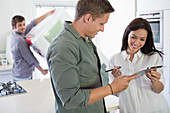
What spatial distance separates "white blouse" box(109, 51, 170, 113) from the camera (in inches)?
58.1

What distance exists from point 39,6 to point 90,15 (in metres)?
3.24

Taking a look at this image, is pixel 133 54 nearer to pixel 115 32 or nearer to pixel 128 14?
pixel 128 14

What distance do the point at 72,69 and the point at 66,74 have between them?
1.4 inches

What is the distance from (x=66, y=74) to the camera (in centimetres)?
89

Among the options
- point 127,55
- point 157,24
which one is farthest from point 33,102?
point 157,24

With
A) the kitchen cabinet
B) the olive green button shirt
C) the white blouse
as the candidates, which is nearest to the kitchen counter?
the white blouse

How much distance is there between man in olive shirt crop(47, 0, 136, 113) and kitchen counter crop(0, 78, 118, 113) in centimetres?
58

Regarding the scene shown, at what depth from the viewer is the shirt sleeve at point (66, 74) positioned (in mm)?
889

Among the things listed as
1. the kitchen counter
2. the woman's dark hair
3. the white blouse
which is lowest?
the kitchen counter

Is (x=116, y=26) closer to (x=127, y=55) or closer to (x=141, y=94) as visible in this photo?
(x=127, y=55)

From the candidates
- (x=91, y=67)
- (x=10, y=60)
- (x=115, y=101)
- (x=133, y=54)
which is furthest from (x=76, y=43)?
(x=10, y=60)

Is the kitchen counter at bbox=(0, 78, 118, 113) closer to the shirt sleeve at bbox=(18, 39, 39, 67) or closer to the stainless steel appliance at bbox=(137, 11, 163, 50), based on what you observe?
the shirt sleeve at bbox=(18, 39, 39, 67)

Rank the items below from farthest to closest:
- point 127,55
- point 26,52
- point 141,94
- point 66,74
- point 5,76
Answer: point 5,76, point 26,52, point 127,55, point 141,94, point 66,74

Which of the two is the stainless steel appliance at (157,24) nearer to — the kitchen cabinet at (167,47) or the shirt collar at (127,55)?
the kitchen cabinet at (167,47)
